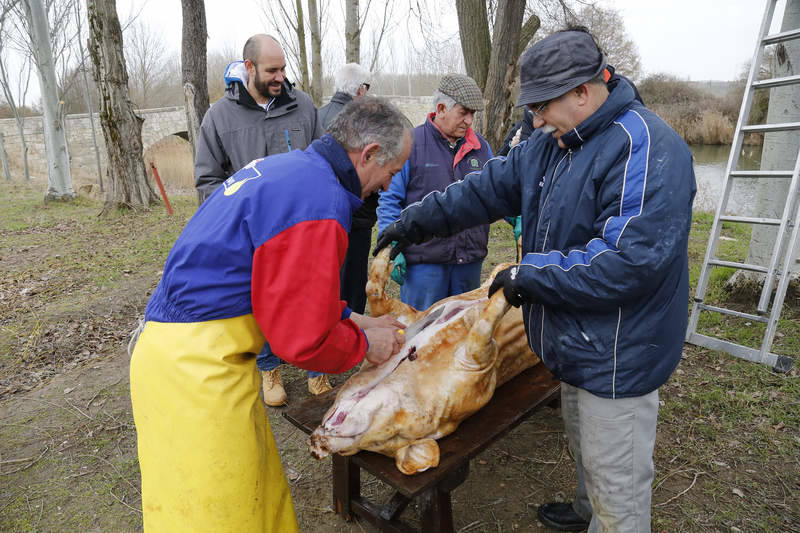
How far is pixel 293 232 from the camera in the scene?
162cm

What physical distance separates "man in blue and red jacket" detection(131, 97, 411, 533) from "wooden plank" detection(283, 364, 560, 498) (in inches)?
19.4

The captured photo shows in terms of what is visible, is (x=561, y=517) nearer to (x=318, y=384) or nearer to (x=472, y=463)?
(x=472, y=463)

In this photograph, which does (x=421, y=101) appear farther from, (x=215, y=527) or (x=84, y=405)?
(x=215, y=527)

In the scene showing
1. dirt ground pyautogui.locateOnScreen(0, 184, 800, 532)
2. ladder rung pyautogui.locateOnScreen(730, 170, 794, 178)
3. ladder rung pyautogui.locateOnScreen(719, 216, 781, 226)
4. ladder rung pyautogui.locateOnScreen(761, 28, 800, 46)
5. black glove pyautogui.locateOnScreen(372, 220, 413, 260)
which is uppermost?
ladder rung pyautogui.locateOnScreen(761, 28, 800, 46)

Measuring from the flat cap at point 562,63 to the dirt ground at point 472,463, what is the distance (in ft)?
7.55

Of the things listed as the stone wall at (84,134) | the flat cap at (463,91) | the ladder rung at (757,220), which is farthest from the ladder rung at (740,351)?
the stone wall at (84,134)

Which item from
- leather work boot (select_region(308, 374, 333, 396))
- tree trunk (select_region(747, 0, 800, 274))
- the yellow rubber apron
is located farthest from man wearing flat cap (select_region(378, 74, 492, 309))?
tree trunk (select_region(747, 0, 800, 274))

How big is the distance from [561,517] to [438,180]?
2.23 meters

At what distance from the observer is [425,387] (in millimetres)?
2266

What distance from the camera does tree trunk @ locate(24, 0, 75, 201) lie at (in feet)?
41.9

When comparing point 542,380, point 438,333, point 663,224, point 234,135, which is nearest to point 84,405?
point 234,135

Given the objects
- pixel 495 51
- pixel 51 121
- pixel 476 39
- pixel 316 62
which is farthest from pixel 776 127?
pixel 51 121

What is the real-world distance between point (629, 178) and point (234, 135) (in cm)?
286

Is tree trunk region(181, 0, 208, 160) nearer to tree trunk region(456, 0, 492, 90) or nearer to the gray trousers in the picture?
tree trunk region(456, 0, 492, 90)
